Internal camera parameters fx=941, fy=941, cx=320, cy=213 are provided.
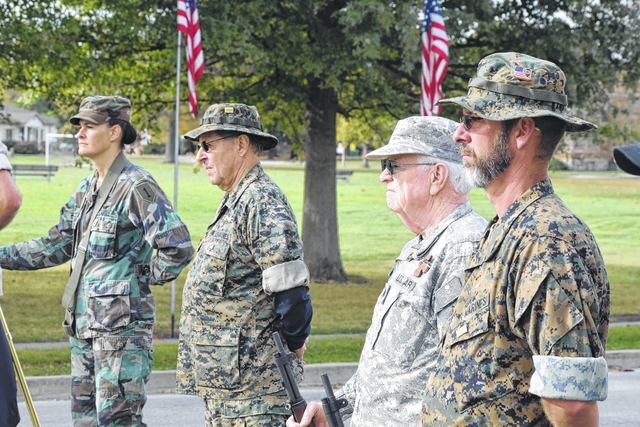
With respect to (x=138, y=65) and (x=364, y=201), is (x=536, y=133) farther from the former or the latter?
(x=364, y=201)

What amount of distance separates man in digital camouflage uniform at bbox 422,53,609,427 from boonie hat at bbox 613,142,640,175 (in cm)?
20

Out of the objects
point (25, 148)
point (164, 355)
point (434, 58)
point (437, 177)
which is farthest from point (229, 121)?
point (25, 148)

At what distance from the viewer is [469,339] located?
2.48m

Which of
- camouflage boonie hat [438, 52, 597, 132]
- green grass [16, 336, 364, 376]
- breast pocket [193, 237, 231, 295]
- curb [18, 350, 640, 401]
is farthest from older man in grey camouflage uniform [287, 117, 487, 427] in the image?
green grass [16, 336, 364, 376]

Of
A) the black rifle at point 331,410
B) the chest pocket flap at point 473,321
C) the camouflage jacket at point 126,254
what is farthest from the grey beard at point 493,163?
the camouflage jacket at point 126,254

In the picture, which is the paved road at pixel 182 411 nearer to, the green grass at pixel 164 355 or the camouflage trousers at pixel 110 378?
the green grass at pixel 164 355

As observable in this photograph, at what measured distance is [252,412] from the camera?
4.34 m

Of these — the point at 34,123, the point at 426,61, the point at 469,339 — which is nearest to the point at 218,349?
the point at 469,339

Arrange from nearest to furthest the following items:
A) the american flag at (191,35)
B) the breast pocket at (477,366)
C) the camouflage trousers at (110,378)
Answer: the breast pocket at (477,366)
the camouflage trousers at (110,378)
the american flag at (191,35)

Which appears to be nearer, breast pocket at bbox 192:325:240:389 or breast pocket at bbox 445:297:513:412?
breast pocket at bbox 445:297:513:412

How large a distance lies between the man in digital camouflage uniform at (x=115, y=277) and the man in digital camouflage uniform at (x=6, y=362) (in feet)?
4.23

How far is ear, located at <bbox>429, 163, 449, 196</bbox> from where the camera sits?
11.6 feet

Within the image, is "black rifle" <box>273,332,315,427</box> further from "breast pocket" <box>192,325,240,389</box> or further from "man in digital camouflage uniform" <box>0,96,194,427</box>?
"man in digital camouflage uniform" <box>0,96,194,427</box>

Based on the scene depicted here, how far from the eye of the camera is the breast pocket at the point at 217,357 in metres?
4.36
